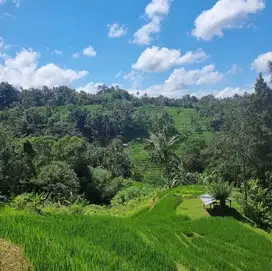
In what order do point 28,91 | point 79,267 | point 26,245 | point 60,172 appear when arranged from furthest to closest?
point 28,91 < point 60,172 < point 26,245 < point 79,267

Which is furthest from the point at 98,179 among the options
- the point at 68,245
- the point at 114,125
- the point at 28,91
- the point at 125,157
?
the point at 28,91

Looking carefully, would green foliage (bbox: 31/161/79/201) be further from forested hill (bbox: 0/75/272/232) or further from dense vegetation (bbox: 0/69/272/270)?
dense vegetation (bbox: 0/69/272/270)

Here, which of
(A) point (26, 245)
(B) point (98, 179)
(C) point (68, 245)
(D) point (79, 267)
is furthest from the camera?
(B) point (98, 179)

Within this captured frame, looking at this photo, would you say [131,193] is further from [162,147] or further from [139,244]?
[139,244]

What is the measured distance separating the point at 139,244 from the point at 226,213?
38.0 feet

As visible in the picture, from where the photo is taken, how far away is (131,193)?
37.0 metres

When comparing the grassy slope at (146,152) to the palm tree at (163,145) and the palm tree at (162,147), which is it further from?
the palm tree at (163,145)

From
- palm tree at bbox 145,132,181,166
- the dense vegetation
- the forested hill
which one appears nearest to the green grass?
the dense vegetation

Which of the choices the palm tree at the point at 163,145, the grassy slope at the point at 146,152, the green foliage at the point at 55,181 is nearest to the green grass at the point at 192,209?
the palm tree at the point at 163,145

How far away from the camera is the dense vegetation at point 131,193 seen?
8430 millimetres

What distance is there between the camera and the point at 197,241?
13.6m

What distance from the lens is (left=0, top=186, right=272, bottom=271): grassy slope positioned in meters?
6.46

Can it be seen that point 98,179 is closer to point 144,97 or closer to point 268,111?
point 268,111

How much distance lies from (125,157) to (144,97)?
4504 inches
